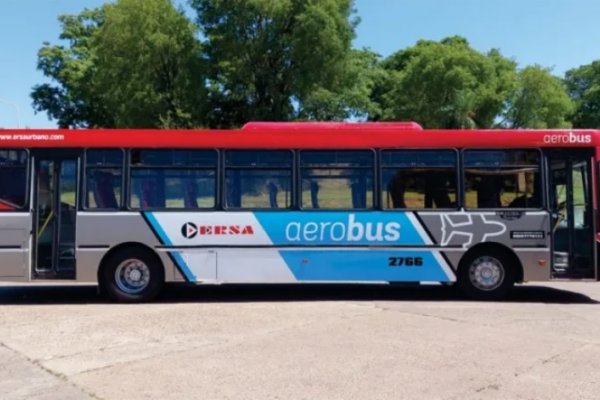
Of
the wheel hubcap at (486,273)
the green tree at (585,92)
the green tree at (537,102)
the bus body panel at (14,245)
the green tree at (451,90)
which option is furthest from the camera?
the green tree at (585,92)

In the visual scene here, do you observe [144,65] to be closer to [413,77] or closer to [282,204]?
[413,77]

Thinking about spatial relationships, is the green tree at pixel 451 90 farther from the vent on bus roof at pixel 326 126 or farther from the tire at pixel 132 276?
the tire at pixel 132 276

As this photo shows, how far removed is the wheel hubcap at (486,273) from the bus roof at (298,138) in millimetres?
1963

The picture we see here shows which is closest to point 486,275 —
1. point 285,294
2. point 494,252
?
point 494,252

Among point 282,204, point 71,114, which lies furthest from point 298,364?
point 71,114

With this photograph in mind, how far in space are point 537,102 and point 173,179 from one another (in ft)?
133

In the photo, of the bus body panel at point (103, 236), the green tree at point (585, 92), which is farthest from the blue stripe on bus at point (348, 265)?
the green tree at point (585, 92)

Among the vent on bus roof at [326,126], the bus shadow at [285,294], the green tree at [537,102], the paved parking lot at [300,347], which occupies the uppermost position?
the green tree at [537,102]

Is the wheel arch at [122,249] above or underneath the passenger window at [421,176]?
underneath

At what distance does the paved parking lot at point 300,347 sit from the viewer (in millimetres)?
5832

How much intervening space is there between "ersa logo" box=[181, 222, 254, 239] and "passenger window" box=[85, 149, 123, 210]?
1.23 m

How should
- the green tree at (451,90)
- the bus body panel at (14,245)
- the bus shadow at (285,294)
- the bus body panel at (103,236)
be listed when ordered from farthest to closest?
the green tree at (451,90)
the bus shadow at (285,294)
the bus body panel at (103,236)
the bus body panel at (14,245)

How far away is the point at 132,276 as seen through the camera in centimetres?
1053

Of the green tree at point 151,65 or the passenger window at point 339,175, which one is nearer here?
the passenger window at point 339,175
